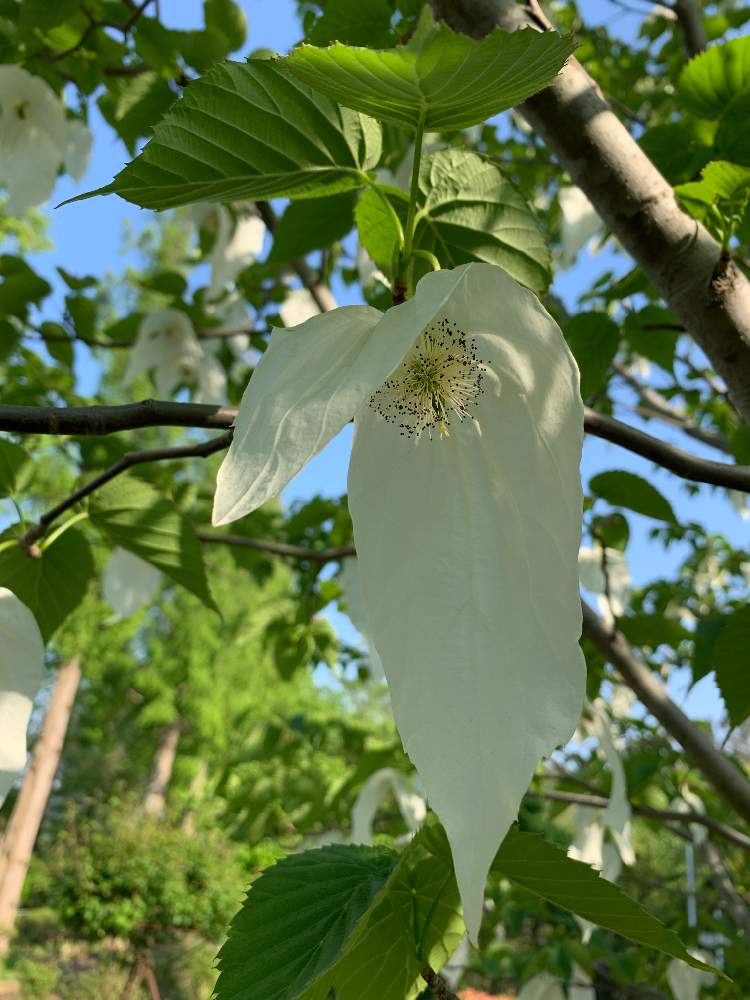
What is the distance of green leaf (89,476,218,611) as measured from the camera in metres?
0.78

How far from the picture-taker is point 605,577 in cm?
126

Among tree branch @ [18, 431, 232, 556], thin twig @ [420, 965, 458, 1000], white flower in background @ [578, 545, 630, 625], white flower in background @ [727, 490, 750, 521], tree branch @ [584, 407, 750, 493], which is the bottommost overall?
thin twig @ [420, 965, 458, 1000]

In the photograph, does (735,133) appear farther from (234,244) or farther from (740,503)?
(740,503)

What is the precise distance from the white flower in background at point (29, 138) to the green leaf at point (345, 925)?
4.05 feet

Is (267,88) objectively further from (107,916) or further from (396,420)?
(107,916)

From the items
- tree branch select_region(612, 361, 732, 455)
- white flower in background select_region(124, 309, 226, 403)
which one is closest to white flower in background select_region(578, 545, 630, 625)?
tree branch select_region(612, 361, 732, 455)

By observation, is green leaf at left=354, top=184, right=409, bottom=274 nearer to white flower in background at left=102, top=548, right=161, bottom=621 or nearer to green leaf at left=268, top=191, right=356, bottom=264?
green leaf at left=268, top=191, right=356, bottom=264

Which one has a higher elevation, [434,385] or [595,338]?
[595,338]

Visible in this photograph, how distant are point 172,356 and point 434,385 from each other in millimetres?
1723

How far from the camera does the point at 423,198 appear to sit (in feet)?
2.01

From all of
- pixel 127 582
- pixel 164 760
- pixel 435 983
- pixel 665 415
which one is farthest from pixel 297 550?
pixel 164 760

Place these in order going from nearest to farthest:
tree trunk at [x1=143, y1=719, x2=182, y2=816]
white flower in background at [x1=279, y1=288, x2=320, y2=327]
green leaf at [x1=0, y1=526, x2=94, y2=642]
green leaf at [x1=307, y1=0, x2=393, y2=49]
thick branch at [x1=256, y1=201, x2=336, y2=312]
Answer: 1. green leaf at [x1=0, y1=526, x2=94, y2=642]
2. green leaf at [x1=307, y1=0, x2=393, y2=49]
3. thick branch at [x1=256, y1=201, x2=336, y2=312]
4. white flower in background at [x1=279, y1=288, x2=320, y2=327]
5. tree trunk at [x1=143, y1=719, x2=182, y2=816]

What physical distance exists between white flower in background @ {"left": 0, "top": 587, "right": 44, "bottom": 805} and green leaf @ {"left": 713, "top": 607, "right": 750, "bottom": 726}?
0.54 metres

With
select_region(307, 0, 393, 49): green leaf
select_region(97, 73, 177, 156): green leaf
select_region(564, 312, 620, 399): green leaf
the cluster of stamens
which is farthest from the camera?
select_region(97, 73, 177, 156): green leaf
